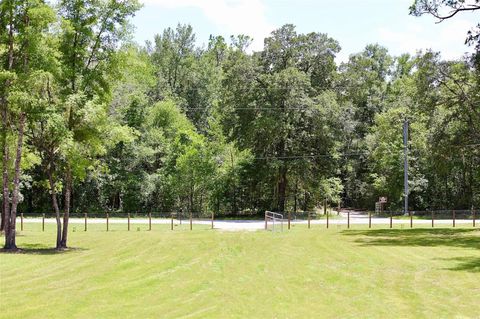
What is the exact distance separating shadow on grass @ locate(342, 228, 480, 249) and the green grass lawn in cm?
16

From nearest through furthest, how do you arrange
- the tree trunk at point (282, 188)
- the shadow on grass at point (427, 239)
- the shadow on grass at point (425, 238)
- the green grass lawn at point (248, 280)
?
the green grass lawn at point (248, 280), the shadow on grass at point (427, 239), the shadow on grass at point (425, 238), the tree trunk at point (282, 188)

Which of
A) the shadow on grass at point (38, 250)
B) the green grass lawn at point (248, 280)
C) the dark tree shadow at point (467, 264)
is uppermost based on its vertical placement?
the dark tree shadow at point (467, 264)

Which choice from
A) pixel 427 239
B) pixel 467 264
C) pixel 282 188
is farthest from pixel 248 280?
pixel 282 188

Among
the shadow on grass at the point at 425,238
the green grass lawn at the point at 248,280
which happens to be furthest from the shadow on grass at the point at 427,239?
the green grass lawn at the point at 248,280

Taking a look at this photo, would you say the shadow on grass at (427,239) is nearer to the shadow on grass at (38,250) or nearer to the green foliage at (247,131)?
the green foliage at (247,131)

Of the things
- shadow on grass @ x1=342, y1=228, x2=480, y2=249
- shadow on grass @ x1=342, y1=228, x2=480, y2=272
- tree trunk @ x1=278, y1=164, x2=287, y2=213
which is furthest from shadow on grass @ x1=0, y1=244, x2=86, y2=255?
tree trunk @ x1=278, y1=164, x2=287, y2=213

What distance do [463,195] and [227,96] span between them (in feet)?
91.8

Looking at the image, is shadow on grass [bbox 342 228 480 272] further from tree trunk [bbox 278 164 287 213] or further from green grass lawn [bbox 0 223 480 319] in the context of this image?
tree trunk [bbox 278 164 287 213]

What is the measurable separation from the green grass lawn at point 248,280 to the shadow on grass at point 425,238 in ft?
0.52

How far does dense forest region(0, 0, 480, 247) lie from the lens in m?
23.2

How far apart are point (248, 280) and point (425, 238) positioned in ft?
48.9

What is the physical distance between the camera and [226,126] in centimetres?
5272

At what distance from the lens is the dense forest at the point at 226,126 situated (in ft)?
76.1

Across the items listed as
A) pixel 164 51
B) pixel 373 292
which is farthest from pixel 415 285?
pixel 164 51
